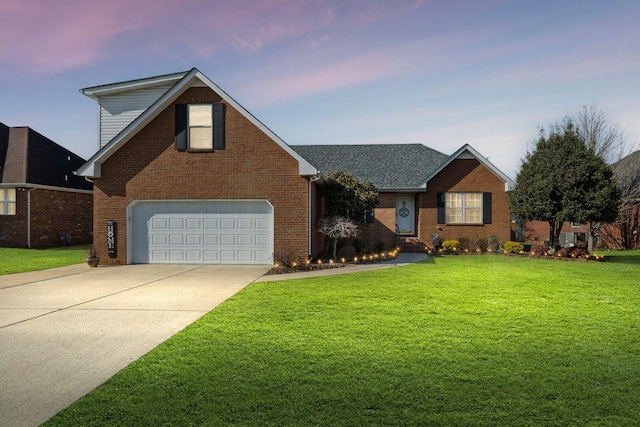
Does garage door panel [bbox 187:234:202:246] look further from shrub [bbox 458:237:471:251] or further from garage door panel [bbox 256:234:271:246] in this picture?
shrub [bbox 458:237:471:251]

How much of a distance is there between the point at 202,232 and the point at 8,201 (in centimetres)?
1643

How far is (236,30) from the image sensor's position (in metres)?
12.4

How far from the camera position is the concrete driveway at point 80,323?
4.00 meters

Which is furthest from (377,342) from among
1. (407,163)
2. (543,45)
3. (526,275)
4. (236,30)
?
(407,163)

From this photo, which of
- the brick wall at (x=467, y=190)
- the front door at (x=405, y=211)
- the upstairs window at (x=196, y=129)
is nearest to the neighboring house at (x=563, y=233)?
the brick wall at (x=467, y=190)

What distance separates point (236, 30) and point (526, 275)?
11827 mm

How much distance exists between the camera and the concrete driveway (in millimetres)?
4004

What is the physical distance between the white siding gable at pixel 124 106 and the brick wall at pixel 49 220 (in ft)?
33.2

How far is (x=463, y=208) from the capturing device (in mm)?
21297

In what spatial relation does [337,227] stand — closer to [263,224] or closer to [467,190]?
[263,224]

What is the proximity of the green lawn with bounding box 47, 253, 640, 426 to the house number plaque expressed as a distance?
29.3 ft

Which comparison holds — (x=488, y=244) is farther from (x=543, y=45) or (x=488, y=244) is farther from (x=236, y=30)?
(x=236, y=30)

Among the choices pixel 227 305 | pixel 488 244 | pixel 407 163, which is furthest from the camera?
pixel 407 163

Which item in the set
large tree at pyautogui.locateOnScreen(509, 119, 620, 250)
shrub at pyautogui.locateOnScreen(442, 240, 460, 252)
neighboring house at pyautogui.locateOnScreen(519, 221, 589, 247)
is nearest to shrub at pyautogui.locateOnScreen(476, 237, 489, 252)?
shrub at pyautogui.locateOnScreen(442, 240, 460, 252)
